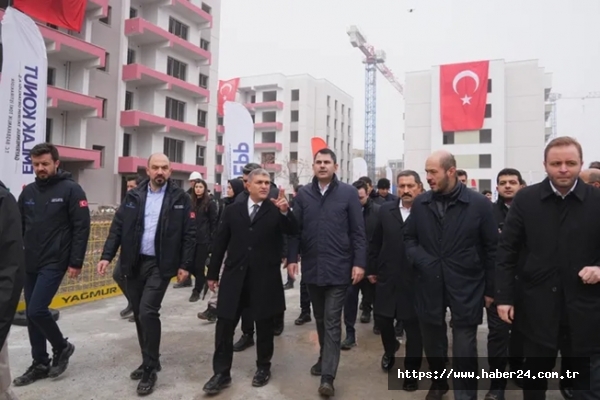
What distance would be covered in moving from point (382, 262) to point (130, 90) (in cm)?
2531

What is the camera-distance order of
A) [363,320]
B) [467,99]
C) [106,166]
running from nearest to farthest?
1. [363,320]
2. [106,166]
3. [467,99]

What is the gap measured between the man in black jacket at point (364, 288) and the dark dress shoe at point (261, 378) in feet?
4.38

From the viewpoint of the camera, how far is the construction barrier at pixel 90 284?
703 centimetres

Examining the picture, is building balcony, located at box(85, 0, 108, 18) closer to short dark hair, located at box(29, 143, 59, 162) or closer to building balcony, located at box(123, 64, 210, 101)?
building balcony, located at box(123, 64, 210, 101)

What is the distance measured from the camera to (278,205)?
3873 mm

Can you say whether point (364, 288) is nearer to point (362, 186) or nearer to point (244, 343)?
point (362, 186)

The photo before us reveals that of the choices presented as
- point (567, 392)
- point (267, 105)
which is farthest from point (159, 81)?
point (267, 105)

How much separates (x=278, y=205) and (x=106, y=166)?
2292 centimetres

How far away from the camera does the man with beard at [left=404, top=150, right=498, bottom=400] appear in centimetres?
333

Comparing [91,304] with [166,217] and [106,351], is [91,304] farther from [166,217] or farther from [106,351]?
[166,217]

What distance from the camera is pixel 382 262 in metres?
4.52

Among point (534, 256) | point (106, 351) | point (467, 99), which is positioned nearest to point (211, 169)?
point (467, 99)

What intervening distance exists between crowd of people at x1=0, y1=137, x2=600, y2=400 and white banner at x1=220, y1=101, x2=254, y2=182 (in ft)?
20.0

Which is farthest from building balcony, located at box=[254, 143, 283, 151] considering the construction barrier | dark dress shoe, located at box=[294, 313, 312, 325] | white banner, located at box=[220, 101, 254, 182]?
dark dress shoe, located at box=[294, 313, 312, 325]
